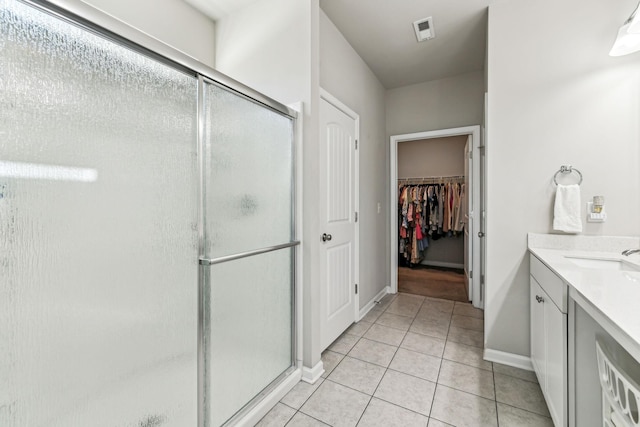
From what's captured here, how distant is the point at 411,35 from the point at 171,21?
2.03 metres

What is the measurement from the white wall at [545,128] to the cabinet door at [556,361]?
0.63m

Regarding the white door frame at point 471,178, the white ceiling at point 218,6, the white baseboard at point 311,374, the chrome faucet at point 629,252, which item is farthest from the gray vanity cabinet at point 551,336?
the white ceiling at point 218,6

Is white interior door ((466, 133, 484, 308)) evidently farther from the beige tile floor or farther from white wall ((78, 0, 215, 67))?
white wall ((78, 0, 215, 67))

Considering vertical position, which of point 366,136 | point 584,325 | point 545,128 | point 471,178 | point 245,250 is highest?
point 366,136

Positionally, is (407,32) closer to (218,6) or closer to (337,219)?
(218,6)

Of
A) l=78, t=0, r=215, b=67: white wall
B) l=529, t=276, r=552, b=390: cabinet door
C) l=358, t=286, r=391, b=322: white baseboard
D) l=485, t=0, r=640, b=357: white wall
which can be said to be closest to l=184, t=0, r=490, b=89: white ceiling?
l=78, t=0, r=215, b=67: white wall

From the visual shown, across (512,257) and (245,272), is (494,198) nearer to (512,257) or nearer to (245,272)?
(512,257)

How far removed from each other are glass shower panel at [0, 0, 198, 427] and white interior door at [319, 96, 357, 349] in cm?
120

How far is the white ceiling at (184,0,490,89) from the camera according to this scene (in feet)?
7.24

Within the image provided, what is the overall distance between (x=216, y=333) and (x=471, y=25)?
120 inches

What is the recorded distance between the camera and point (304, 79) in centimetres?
186

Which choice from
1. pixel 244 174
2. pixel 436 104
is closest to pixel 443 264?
pixel 436 104

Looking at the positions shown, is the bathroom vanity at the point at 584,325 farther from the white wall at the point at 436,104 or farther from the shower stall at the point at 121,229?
the white wall at the point at 436,104

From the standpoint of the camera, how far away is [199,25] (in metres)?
2.30
